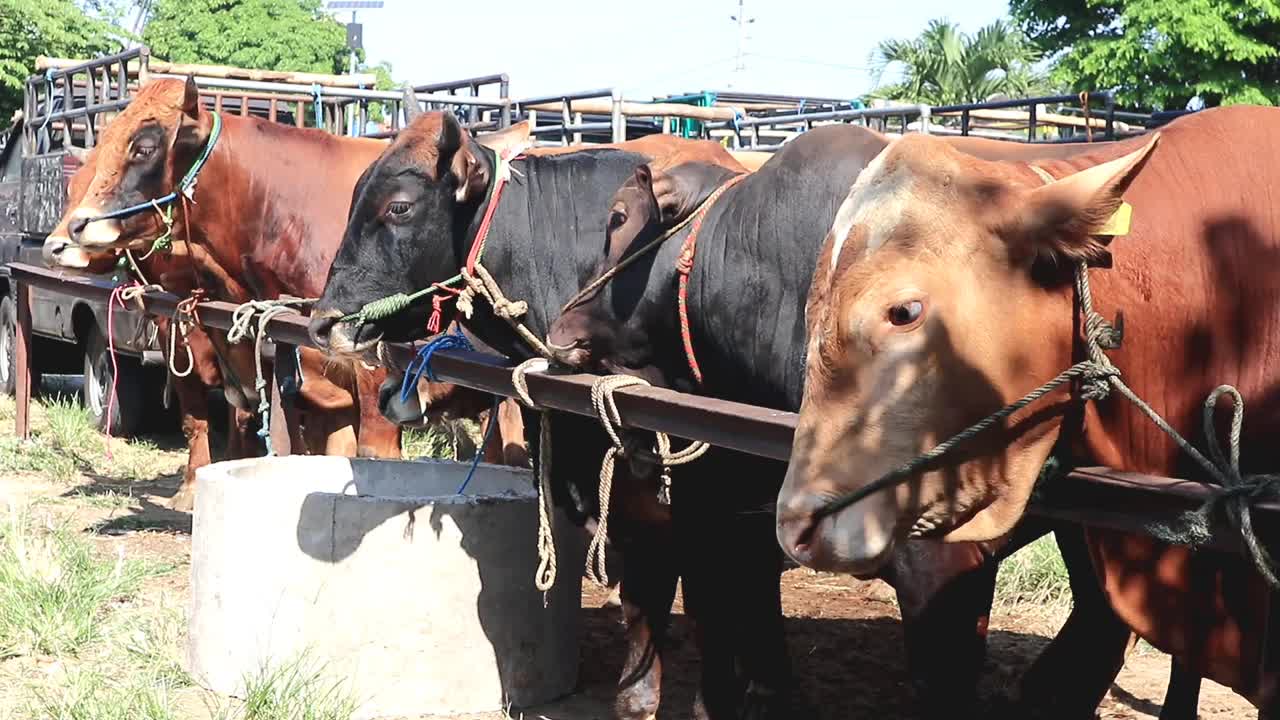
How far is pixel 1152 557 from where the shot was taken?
8.95ft

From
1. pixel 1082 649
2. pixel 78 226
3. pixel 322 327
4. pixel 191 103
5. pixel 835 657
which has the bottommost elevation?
pixel 835 657

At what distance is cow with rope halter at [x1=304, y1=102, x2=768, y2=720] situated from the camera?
4562 mm

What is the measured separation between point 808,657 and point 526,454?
2.08m

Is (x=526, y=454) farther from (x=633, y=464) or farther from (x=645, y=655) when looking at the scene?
(x=633, y=464)

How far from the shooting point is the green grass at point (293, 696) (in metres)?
4.34

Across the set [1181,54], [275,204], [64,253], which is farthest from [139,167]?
[1181,54]

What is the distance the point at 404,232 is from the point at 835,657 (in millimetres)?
2279

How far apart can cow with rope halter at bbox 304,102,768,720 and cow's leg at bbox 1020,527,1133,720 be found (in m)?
0.83

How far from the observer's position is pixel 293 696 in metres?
4.40

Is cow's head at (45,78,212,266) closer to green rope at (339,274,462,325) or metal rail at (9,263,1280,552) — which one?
metal rail at (9,263,1280,552)

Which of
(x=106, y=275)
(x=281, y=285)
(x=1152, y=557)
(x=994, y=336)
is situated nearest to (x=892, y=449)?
(x=994, y=336)

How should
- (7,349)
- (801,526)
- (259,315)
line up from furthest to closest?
(7,349) → (259,315) → (801,526)

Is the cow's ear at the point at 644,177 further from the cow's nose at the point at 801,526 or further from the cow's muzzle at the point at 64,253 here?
the cow's muzzle at the point at 64,253

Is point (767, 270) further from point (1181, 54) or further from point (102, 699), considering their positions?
point (1181, 54)
